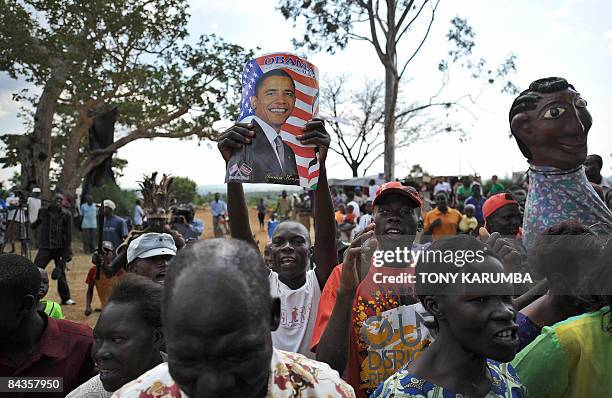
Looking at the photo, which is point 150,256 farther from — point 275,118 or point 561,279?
point 561,279

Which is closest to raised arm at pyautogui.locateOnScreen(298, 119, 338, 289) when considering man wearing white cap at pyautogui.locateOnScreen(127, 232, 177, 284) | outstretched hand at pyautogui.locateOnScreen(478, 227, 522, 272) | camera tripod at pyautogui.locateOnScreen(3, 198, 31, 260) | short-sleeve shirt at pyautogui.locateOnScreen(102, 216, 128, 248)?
outstretched hand at pyautogui.locateOnScreen(478, 227, 522, 272)

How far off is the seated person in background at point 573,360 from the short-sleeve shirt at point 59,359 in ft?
6.03

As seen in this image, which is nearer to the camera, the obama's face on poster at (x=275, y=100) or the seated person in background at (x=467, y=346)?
the seated person in background at (x=467, y=346)

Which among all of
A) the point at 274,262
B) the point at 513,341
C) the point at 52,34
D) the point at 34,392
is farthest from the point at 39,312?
the point at 52,34

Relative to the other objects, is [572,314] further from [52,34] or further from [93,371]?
[52,34]

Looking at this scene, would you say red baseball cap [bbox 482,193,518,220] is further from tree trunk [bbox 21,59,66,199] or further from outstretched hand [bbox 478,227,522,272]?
tree trunk [bbox 21,59,66,199]

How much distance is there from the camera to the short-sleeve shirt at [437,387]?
162 centimetres

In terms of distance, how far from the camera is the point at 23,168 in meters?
18.0

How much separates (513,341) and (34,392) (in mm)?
1948

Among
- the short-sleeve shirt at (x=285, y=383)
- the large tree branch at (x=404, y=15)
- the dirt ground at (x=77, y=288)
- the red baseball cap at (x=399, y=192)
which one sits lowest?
the dirt ground at (x=77, y=288)

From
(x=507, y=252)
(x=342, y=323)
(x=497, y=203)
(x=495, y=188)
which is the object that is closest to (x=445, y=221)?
(x=497, y=203)

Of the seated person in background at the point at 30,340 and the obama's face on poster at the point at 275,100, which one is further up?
the obama's face on poster at the point at 275,100

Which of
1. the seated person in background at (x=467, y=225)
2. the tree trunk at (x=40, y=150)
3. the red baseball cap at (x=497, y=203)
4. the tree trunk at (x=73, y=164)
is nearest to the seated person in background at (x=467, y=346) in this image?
the red baseball cap at (x=497, y=203)

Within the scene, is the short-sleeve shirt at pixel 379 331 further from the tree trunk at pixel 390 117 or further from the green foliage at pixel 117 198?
the green foliage at pixel 117 198
